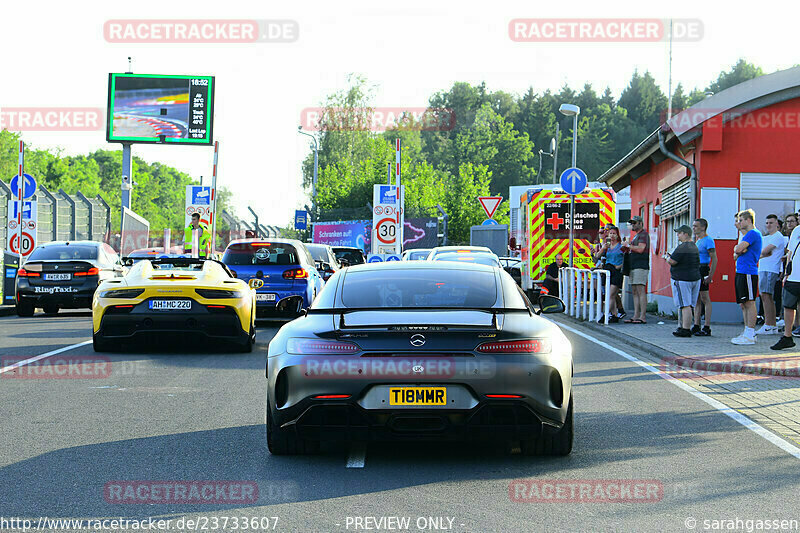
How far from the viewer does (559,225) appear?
28.5 m

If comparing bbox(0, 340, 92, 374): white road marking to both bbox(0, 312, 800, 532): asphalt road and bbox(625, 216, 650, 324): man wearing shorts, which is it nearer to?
bbox(0, 312, 800, 532): asphalt road

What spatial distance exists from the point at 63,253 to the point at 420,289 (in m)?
16.2

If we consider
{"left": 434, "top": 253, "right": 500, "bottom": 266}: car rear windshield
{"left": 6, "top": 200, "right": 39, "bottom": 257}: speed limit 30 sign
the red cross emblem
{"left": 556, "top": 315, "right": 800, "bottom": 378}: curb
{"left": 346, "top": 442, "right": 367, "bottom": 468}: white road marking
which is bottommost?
{"left": 346, "top": 442, "right": 367, "bottom": 468}: white road marking

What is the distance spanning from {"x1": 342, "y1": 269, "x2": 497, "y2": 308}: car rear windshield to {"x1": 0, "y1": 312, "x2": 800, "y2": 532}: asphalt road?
3.24ft

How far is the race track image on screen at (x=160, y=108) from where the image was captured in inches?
1766

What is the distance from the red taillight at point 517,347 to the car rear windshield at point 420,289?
61 cm

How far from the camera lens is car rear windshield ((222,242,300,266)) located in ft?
63.1

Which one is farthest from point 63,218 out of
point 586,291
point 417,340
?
point 417,340

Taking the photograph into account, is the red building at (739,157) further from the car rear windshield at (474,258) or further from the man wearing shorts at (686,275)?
the man wearing shorts at (686,275)

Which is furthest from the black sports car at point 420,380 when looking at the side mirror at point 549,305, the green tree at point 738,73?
the green tree at point 738,73

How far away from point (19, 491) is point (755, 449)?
15.4 feet

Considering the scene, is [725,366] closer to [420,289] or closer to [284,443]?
[420,289]

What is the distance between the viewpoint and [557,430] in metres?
6.59

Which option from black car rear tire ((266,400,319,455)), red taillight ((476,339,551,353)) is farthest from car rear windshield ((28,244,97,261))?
red taillight ((476,339,551,353))
